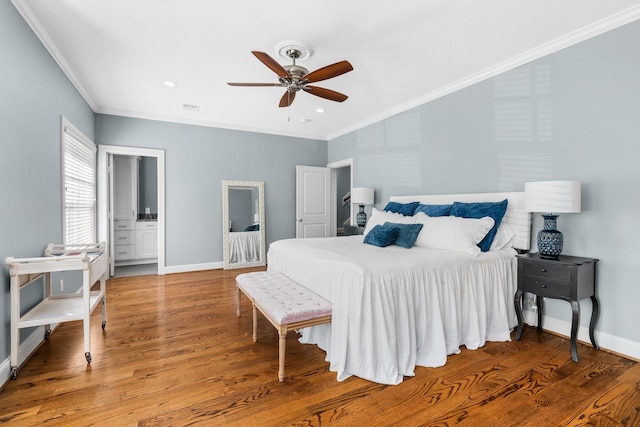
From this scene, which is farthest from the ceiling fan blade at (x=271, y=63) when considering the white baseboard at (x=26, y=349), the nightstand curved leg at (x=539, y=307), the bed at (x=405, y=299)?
the nightstand curved leg at (x=539, y=307)

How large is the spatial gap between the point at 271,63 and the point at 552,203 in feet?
8.08

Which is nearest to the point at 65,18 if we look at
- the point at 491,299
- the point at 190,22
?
the point at 190,22

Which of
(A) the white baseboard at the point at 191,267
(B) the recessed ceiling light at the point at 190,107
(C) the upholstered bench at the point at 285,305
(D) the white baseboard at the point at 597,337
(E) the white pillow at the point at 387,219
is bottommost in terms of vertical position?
(D) the white baseboard at the point at 597,337

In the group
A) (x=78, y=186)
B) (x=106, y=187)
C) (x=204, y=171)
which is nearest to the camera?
(x=78, y=186)

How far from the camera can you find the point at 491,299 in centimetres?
266

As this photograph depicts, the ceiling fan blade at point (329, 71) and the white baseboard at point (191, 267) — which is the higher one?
the ceiling fan blade at point (329, 71)

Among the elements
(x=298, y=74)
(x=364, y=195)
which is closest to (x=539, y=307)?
(x=364, y=195)

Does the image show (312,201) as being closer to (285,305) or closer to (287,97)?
(287,97)

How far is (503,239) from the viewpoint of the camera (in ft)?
9.60

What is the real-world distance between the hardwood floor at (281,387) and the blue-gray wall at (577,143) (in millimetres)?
792

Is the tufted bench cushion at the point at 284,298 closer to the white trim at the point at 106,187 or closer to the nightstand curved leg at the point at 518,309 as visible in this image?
the nightstand curved leg at the point at 518,309

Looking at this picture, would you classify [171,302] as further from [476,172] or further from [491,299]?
Answer: [476,172]

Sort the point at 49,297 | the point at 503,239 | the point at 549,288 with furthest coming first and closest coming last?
the point at 503,239, the point at 49,297, the point at 549,288

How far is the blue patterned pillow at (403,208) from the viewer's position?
3879 mm
